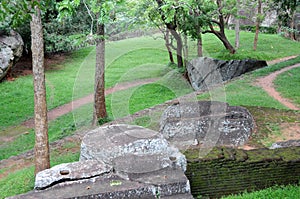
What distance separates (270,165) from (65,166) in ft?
10.5

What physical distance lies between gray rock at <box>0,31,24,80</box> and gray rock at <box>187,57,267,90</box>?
8877 mm

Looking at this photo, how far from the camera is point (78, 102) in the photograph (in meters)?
15.7

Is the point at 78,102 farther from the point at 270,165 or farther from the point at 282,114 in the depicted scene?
the point at 270,165

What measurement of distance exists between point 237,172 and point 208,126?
233 centimetres

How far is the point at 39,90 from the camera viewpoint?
5.87 meters

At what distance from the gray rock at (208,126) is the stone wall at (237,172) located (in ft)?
6.00

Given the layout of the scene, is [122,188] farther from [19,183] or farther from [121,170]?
[19,183]

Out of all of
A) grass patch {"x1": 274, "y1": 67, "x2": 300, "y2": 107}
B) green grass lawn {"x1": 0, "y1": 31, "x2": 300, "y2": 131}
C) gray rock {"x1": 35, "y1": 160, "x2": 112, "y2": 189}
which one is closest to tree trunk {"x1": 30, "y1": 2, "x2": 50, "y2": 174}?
gray rock {"x1": 35, "y1": 160, "x2": 112, "y2": 189}

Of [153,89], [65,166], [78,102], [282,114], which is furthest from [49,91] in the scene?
[65,166]

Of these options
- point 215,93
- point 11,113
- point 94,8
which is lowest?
point 11,113

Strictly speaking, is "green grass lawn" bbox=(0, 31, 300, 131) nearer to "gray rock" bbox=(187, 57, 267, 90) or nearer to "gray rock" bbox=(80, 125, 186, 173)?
"gray rock" bbox=(187, 57, 267, 90)

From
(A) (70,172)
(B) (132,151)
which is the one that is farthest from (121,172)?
(A) (70,172)

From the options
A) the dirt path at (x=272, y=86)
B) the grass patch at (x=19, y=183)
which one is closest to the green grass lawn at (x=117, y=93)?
the grass patch at (x=19, y=183)

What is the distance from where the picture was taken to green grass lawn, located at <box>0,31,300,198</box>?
10469 millimetres
